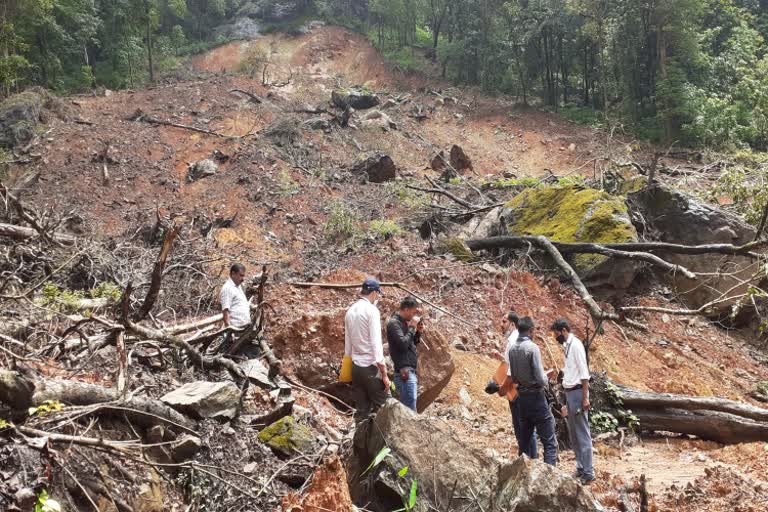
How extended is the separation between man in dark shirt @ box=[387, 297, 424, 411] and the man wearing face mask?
131 cm

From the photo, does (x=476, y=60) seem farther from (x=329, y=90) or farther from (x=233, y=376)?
(x=233, y=376)

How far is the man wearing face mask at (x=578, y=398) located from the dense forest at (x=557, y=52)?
57.0 feet

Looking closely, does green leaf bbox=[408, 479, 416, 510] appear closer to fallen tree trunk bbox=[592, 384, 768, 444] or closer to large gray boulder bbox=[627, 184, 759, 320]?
fallen tree trunk bbox=[592, 384, 768, 444]

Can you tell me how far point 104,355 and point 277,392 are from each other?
4.81ft

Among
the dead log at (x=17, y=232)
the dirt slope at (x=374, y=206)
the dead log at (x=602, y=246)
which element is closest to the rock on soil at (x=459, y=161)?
the dirt slope at (x=374, y=206)

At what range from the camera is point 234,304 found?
247 inches

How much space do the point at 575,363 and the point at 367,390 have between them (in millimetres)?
1871

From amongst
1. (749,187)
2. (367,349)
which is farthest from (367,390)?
(749,187)

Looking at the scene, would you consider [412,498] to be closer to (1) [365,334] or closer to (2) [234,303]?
(1) [365,334]

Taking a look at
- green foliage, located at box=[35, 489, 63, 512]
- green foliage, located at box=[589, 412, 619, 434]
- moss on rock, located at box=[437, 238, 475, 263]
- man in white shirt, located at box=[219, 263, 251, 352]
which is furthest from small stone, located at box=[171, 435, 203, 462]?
moss on rock, located at box=[437, 238, 475, 263]

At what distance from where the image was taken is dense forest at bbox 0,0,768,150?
23781 mm

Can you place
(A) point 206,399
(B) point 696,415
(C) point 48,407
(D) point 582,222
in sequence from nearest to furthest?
(C) point 48,407, (A) point 206,399, (B) point 696,415, (D) point 582,222

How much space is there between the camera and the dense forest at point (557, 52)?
23.8 m

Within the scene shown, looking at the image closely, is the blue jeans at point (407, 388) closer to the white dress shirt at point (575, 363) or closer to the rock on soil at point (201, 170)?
the white dress shirt at point (575, 363)
